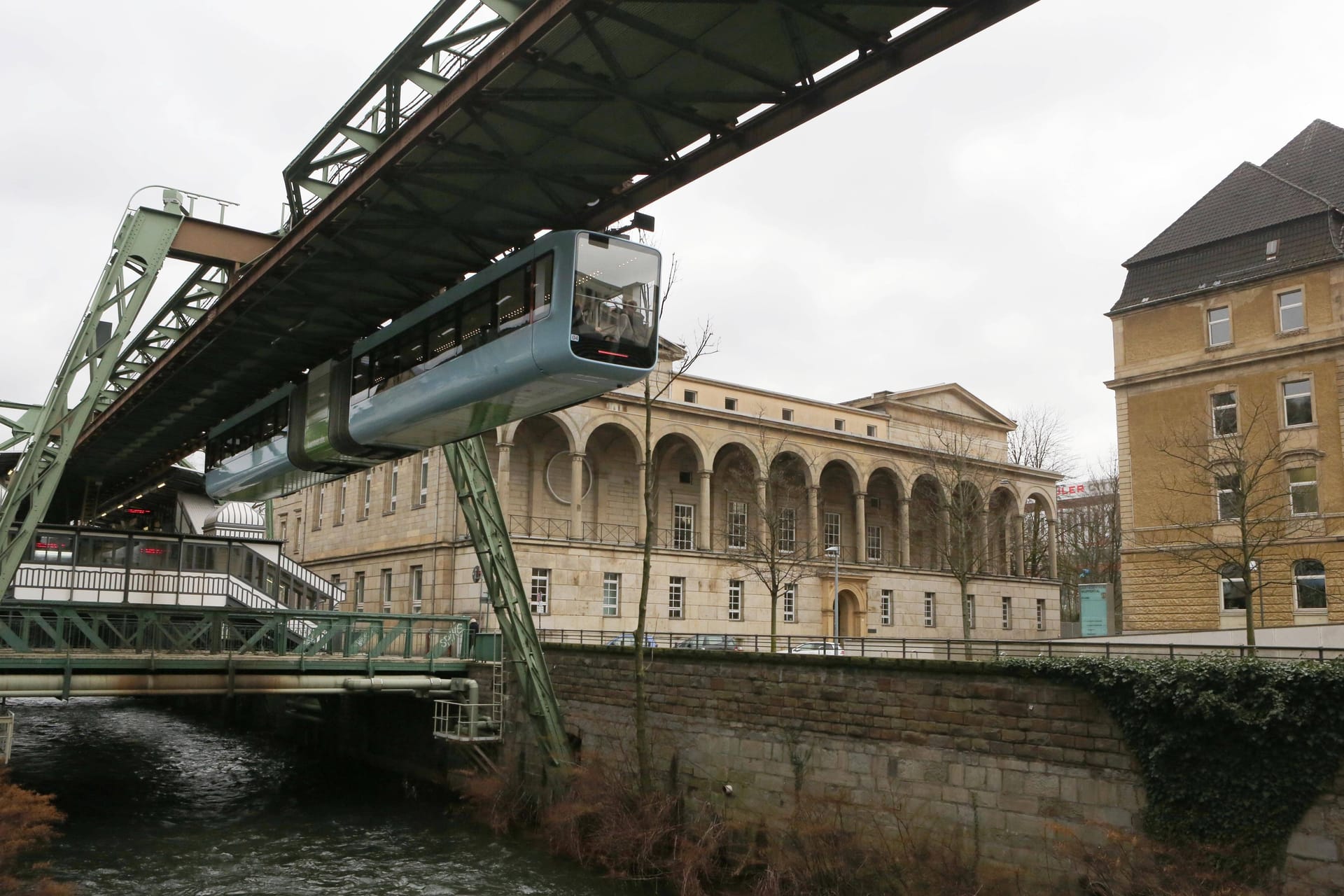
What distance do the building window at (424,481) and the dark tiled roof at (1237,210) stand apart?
27.5 meters

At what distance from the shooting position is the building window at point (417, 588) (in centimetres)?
4331

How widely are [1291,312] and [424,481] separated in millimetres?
31481

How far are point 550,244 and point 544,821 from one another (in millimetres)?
12971

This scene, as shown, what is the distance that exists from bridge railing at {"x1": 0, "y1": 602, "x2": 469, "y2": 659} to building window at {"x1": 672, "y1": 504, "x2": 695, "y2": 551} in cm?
2160

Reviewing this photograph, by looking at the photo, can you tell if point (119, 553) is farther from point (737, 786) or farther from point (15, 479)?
point (737, 786)

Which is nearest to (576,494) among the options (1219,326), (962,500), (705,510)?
(705,510)

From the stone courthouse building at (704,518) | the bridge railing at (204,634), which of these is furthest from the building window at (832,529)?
the bridge railing at (204,634)

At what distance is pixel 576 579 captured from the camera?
42.7 metres

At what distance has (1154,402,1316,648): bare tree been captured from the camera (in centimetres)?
3134

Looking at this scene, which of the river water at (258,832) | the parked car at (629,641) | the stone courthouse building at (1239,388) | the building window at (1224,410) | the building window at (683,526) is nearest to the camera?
the river water at (258,832)

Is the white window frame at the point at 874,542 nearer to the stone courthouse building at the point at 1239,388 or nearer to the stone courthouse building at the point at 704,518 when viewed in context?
the stone courthouse building at the point at 704,518

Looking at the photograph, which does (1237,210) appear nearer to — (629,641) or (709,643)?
(709,643)

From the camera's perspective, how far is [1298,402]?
1307 inches

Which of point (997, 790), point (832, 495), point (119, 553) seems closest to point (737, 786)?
point (997, 790)
